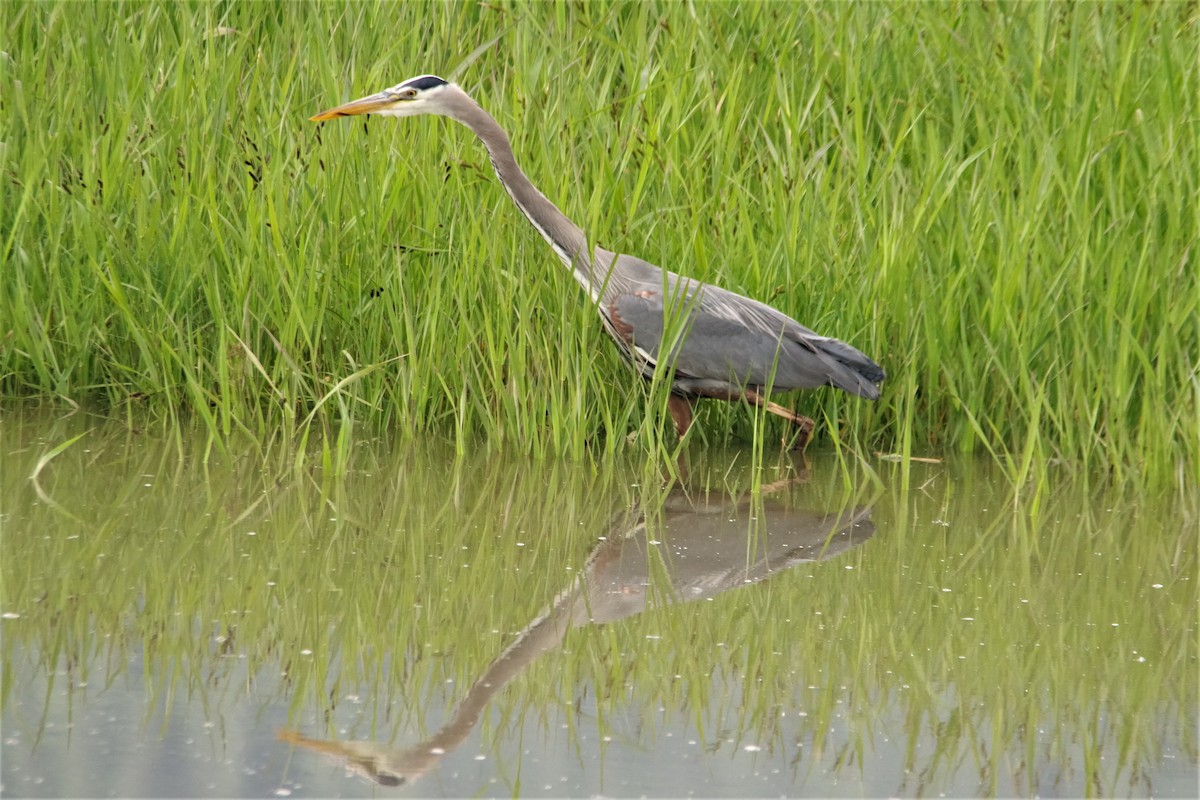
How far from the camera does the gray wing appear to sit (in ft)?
17.3

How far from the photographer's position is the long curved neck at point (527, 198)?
5.53m

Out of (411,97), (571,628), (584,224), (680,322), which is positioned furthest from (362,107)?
(571,628)

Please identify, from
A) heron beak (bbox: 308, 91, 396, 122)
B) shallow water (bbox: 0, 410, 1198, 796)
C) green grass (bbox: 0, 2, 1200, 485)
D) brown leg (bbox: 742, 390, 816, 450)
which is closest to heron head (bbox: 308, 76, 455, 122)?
heron beak (bbox: 308, 91, 396, 122)

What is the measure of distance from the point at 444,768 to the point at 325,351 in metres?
3.01

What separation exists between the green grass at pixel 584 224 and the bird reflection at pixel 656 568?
514 millimetres

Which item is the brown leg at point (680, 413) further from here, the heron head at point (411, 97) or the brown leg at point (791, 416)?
the heron head at point (411, 97)

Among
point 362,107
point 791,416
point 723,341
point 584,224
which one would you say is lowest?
point 791,416

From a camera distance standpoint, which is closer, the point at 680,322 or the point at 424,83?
the point at 680,322

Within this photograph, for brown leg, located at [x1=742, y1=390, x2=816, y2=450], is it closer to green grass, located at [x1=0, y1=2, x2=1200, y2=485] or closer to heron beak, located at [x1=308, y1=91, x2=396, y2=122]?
green grass, located at [x1=0, y1=2, x2=1200, y2=485]

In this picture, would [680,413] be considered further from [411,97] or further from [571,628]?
[571,628]

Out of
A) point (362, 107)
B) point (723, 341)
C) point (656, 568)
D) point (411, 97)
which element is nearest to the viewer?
point (656, 568)

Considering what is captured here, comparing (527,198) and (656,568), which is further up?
(527,198)

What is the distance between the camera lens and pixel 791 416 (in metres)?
5.50

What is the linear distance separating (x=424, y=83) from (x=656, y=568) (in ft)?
7.85
